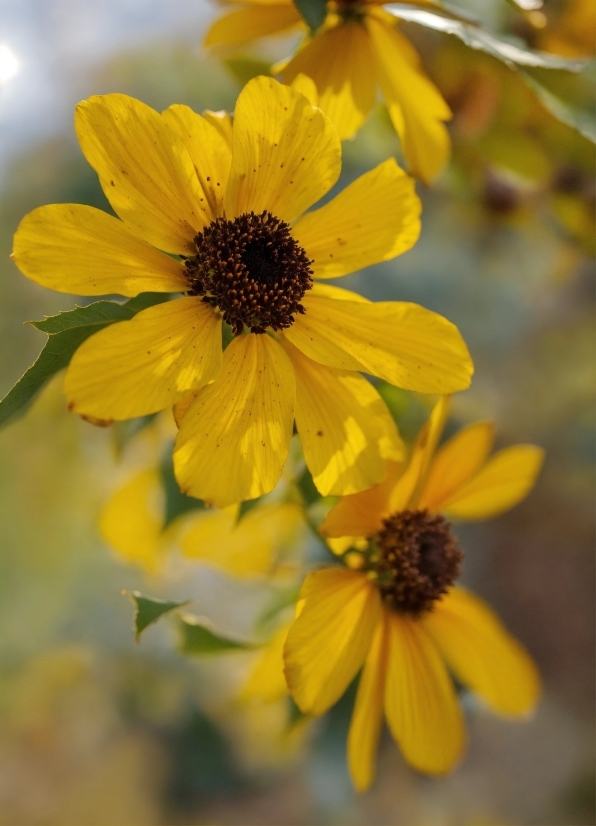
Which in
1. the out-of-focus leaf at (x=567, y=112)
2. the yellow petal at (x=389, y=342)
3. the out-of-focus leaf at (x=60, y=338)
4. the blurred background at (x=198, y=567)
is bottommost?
the blurred background at (x=198, y=567)

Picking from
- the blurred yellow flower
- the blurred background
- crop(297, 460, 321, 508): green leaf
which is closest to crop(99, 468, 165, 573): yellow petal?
the blurred yellow flower

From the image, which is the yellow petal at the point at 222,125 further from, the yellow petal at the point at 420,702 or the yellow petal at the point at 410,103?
the yellow petal at the point at 420,702

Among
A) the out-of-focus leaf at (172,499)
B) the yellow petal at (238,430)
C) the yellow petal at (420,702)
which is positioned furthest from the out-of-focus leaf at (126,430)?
the yellow petal at (420,702)

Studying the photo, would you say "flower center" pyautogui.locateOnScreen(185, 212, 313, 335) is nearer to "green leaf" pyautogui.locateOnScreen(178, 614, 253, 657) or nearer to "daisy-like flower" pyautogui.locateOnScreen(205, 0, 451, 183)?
"daisy-like flower" pyautogui.locateOnScreen(205, 0, 451, 183)

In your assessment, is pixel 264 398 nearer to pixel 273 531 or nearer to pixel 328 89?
pixel 328 89

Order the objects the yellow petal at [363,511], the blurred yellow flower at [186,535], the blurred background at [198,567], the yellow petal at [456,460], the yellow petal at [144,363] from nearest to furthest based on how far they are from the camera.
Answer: the yellow petal at [144,363]
the yellow petal at [363,511]
the yellow petal at [456,460]
the blurred yellow flower at [186,535]
the blurred background at [198,567]

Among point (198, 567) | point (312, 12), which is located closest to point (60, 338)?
point (312, 12)

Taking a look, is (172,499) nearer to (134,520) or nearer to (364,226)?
(134,520)
